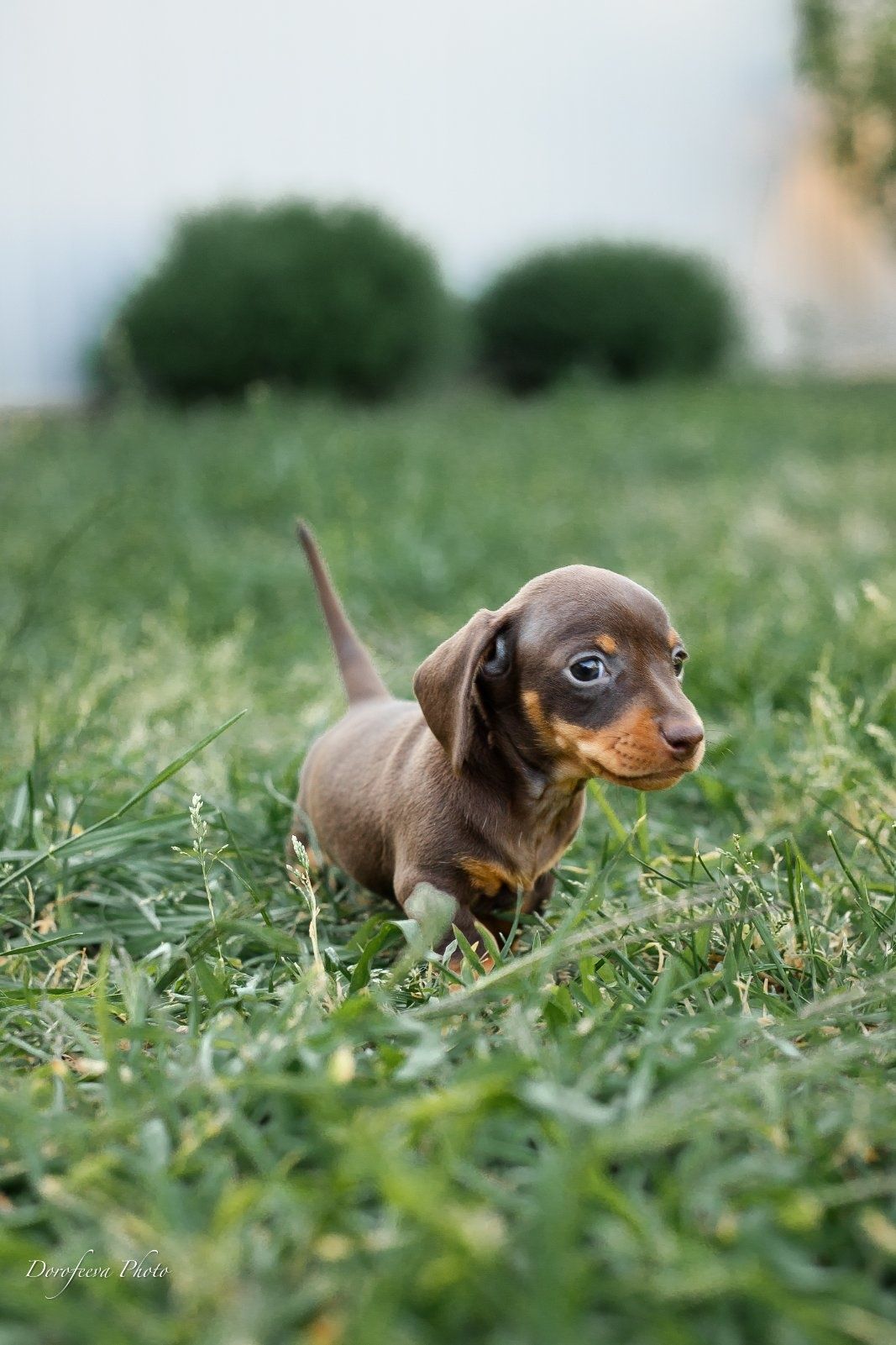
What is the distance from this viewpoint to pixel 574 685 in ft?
6.42

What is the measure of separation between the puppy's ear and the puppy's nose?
31 centimetres

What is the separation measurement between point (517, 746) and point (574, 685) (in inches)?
7.8

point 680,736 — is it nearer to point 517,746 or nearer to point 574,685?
point 574,685

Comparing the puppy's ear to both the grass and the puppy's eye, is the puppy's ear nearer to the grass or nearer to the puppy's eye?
the puppy's eye

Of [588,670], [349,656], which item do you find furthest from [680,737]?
[349,656]

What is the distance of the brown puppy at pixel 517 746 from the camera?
1925 millimetres

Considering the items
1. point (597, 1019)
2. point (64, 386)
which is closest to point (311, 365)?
point (64, 386)

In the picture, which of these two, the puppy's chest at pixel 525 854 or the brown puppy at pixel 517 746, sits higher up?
the brown puppy at pixel 517 746

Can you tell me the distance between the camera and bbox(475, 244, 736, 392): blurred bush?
1325cm

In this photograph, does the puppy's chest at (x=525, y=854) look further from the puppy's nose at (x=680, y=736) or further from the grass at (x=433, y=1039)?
the puppy's nose at (x=680, y=736)

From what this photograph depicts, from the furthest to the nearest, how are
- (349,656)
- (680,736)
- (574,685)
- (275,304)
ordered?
(275,304), (349,656), (574,685), (680,736)

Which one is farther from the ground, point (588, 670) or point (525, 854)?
point (588, 670)

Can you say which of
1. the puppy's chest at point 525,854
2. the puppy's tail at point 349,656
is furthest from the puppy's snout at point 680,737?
the puppy's tail at point 349,656

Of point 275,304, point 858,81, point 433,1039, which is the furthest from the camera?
point 858,81
